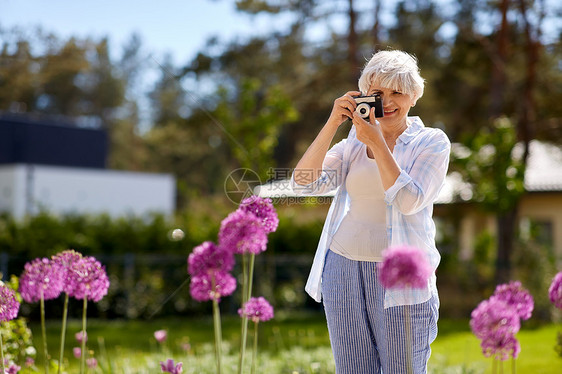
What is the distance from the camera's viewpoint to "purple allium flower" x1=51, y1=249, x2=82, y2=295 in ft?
6.86

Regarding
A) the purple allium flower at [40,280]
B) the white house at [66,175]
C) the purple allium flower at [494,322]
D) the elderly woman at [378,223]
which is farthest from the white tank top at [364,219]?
the white house at [66,175]

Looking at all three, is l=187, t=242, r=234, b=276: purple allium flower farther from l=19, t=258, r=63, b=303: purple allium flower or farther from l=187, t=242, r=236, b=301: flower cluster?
l=19, t=258, r=63, b=303: purple allium flower

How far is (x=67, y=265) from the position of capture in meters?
2.11

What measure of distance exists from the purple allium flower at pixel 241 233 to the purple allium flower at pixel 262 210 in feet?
0.27

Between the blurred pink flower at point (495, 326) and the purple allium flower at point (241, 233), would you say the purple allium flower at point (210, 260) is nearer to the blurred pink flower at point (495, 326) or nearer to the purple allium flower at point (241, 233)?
the purple allium flower at point (241, 233)

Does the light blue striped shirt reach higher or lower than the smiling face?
lower

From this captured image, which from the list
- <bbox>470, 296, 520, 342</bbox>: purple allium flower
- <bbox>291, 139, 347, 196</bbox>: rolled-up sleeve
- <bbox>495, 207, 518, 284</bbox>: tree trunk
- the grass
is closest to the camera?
<bbox>470, 296, 520, 342</bbox>: purple allium flower

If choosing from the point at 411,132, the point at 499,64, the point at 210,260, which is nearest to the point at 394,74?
the point at 411,132

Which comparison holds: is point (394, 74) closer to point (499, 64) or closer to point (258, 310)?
point (258, 310)

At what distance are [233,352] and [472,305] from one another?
4.79 metres

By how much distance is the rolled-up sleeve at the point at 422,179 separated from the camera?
1.83 metres

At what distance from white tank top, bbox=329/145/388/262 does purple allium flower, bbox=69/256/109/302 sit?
2.58 ft

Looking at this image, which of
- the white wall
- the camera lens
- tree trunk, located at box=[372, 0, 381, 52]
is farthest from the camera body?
the white wall

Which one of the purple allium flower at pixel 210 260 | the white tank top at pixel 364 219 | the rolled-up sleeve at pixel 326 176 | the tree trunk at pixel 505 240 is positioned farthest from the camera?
the tree trunk at pixel 505 240
